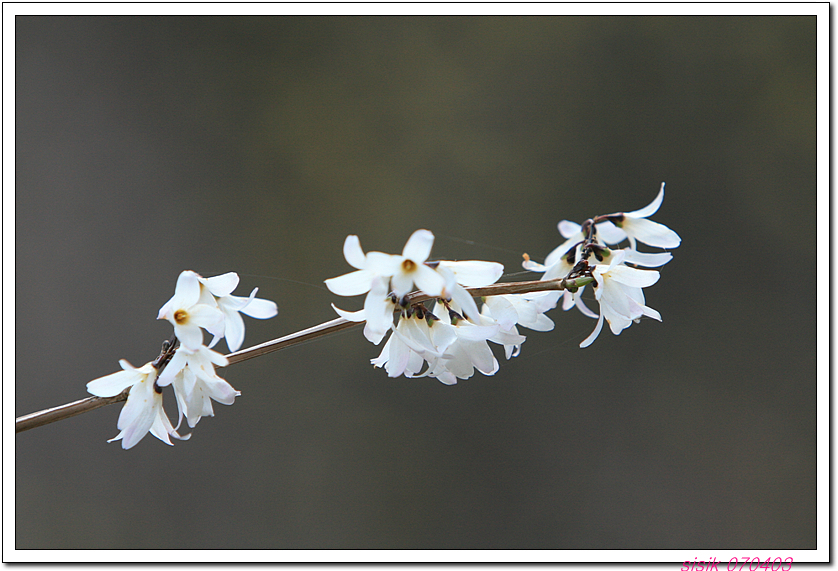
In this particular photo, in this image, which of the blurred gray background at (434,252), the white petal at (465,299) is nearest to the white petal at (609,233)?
the white petal at (465,299)

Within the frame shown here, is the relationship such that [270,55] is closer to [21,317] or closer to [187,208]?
[187,208]

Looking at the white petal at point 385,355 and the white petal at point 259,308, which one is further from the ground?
the white petal at point 259,308

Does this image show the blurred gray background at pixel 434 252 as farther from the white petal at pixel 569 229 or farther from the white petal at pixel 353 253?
the white petal at pixel 353 253

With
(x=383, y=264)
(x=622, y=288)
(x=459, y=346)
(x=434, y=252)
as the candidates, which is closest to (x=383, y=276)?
(x=383, y=264)

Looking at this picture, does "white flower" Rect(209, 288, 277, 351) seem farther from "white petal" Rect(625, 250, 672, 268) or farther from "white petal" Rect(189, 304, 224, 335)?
"white petal" Rect(625, 250, 672, 268)

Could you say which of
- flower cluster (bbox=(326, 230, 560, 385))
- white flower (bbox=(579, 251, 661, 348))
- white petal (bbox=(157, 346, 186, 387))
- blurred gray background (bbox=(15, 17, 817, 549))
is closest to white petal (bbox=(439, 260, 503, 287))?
flower cluster (bbox=(326, 230, 560, 385))
